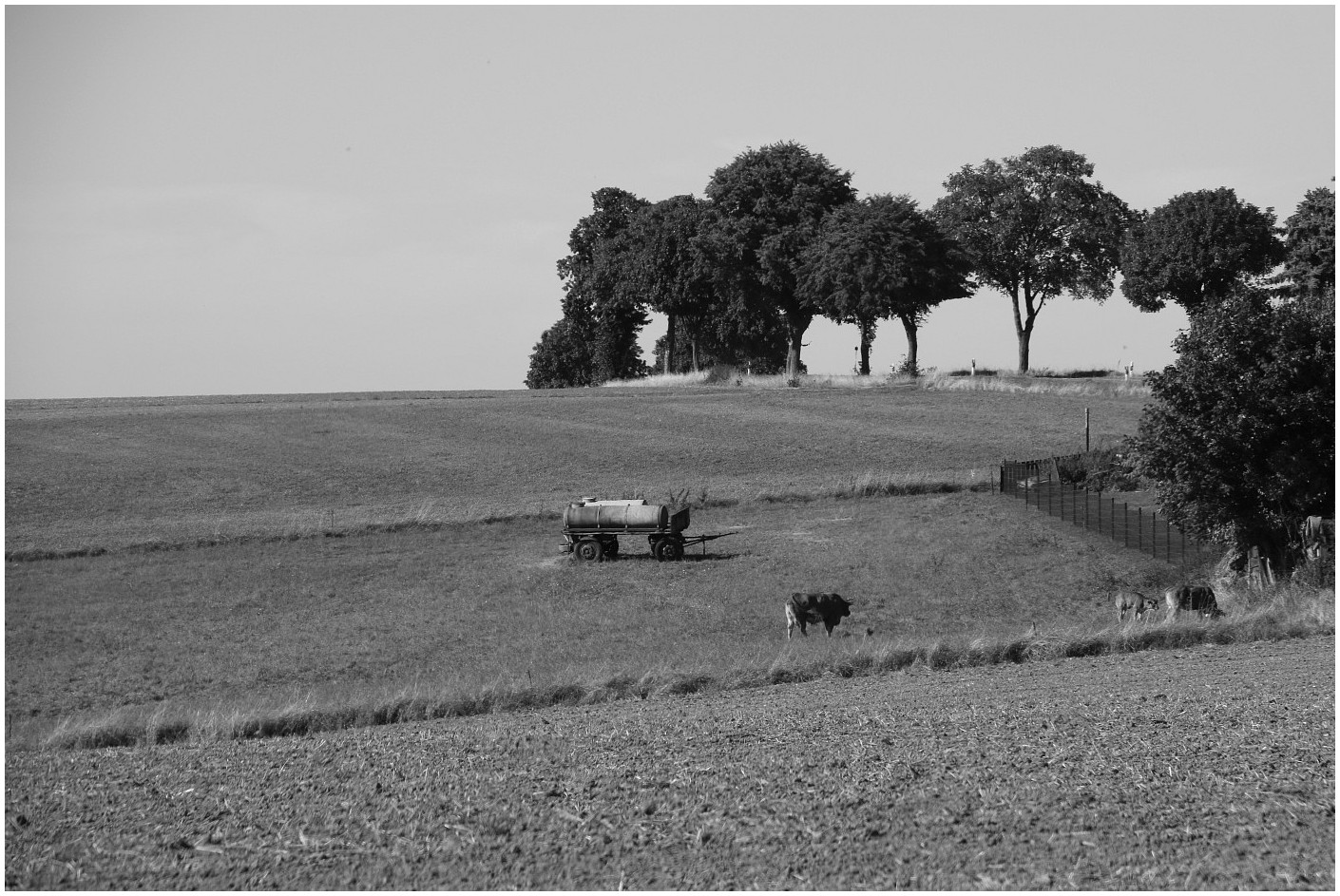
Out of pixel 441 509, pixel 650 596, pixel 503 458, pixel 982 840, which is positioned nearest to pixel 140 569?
pixel 441 509

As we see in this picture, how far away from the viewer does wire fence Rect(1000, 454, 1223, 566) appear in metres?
37.0

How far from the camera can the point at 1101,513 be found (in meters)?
41.4

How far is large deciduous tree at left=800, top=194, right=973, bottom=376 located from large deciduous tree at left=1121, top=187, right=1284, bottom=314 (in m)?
12.4

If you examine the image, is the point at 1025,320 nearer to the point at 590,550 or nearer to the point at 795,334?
the point at 795,334

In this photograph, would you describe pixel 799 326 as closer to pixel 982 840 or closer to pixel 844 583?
pixel 844 583

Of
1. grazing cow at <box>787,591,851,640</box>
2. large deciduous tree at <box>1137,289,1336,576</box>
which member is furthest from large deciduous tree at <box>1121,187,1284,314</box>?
grazing cow at <box>787,591,851,640</box>

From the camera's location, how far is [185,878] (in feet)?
28.0

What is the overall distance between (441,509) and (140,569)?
36.9 ft

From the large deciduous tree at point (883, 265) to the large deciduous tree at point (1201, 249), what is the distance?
1245 cm

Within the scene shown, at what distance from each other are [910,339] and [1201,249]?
19.9 metres

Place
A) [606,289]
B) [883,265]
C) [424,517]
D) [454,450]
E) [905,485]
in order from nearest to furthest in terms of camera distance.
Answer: [424,517]
[905,485]
[454,450]
[883,265]
[606,289]

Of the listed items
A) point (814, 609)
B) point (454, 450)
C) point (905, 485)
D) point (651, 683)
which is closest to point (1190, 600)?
point (814, 609)

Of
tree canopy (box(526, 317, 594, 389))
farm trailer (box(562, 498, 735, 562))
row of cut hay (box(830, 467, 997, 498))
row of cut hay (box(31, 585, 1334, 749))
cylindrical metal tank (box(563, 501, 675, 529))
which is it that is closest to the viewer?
row of cut hay (box(31, 585, 1334, 749))

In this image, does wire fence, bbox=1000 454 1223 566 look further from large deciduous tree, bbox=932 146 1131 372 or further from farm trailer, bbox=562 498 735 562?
large deciduous tree, bbox=932 146 1131 372
